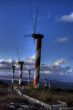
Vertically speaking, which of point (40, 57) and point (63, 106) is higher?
point (40, 57)

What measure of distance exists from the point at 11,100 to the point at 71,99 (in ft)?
13.9

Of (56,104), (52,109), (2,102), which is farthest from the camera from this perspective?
(2,102)

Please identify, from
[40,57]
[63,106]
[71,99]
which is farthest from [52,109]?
[40,57]

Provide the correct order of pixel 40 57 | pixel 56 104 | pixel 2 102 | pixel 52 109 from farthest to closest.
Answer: pixel 40 57 < pixel 2 102 < pixel 56 104 < pixel 52 109

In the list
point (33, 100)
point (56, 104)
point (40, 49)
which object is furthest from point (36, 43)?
point (56, 104)

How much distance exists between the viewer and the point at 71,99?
2689 centimetres

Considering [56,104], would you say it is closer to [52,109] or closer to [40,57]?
[52,109]

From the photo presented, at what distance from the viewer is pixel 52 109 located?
2297 cm

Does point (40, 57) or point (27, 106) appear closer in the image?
point (27, 106)

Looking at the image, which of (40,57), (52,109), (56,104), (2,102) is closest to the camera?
(52,109)

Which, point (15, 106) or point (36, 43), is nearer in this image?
point (15, 106)

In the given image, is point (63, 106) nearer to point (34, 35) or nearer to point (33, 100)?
point (33, 100)

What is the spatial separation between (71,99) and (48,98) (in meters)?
1.62

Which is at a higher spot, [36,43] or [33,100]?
[36,43]
